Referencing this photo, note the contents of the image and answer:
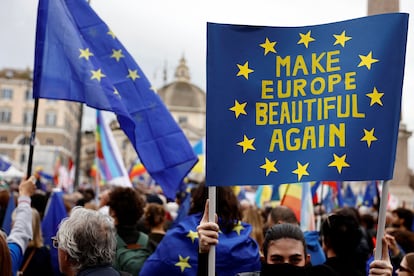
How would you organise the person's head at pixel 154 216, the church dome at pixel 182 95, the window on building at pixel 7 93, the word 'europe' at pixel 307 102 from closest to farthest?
the word 'europe' at pixel 307 102
the person's head at pixel 154 216
the window on building at pixel 7 93
the church dome at pixel 182 95

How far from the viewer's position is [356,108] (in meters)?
3.27

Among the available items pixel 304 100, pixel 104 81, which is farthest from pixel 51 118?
pixel 304 100

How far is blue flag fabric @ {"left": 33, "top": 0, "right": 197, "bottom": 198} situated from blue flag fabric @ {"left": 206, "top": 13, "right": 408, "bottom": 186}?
1.98 metres

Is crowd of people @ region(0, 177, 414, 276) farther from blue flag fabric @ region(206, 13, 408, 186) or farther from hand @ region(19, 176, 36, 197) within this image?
blue flag fabric @ region(206, 13, 408, 186)

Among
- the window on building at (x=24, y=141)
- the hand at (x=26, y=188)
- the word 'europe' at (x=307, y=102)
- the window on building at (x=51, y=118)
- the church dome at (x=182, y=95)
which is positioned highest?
the church dome at (x=182, y=95)

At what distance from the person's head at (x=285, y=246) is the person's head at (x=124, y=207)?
183 centimetres

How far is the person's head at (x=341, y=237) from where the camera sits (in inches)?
179

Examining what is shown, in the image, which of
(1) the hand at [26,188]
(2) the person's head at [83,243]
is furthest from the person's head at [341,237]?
(1) the hand at [26,188]

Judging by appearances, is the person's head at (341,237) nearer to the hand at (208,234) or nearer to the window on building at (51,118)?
the hand at (208,234)

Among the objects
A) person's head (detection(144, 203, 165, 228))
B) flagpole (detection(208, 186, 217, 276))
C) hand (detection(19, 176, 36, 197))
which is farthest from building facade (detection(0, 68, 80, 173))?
flagpole (detection(208, 186, 217, 276))

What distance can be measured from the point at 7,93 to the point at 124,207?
271ft

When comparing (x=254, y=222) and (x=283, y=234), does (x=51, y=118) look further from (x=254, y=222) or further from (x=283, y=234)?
(x=283, y=234)

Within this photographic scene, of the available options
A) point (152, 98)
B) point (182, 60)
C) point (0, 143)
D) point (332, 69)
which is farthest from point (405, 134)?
point (182, 60)

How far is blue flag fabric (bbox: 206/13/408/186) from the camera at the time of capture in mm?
3223
